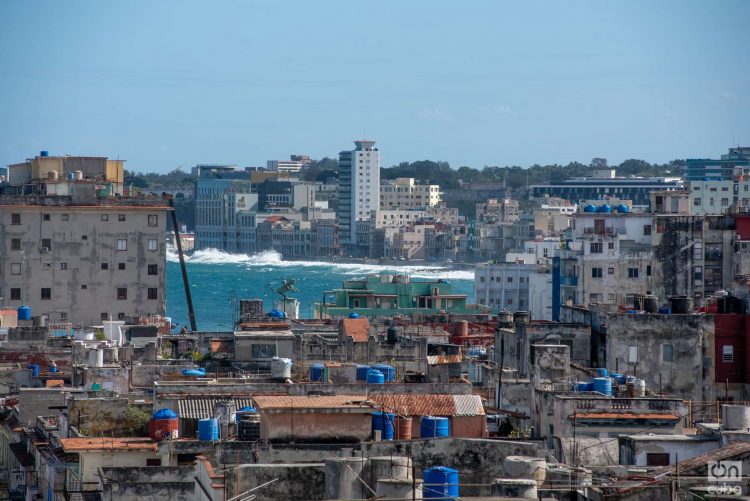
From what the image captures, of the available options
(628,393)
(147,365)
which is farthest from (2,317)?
(628,393)

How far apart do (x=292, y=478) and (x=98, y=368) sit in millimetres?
22446

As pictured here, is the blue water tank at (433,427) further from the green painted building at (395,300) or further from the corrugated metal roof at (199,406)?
the green painted building at (395,300)

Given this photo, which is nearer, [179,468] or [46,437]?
[179,468]

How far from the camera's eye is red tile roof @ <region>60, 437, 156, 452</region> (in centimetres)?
3031

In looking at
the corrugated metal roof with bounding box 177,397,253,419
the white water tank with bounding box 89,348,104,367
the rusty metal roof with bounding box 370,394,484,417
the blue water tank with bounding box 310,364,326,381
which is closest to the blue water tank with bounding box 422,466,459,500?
the rusty metal roof with bounding box 370,394,484,417

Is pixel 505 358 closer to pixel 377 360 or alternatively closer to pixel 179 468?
pixel 377 360

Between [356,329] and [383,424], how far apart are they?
3240cm

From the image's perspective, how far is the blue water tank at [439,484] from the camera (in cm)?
2039

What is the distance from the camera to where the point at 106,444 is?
31.0 metres

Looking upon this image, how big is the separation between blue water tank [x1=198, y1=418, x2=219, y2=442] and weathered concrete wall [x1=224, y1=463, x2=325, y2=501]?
22.8 ft

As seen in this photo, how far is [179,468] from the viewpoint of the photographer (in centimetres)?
2595

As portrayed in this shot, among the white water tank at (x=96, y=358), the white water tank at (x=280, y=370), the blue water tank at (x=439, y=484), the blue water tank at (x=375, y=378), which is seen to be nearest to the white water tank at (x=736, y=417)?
the blue water tank at (x=439, y=484)

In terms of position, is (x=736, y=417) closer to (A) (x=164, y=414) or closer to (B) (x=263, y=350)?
(A) (x=164, y=414)

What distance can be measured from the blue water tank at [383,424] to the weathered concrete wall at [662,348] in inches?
776
